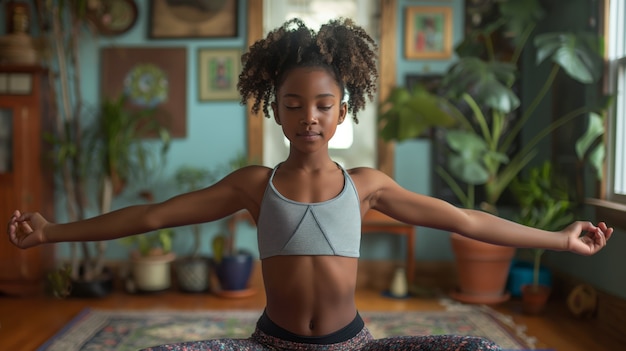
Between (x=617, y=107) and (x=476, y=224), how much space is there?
1.91 meters

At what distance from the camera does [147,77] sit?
3812 millimetres

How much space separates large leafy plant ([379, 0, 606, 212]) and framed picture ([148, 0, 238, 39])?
119 centimetres

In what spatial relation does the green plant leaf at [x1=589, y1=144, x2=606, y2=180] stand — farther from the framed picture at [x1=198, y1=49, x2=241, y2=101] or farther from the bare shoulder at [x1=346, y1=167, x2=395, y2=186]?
the framed picture at [x1=198, y1=49, x2=241, y2=101]

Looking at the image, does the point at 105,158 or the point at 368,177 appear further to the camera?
the point at 105,158

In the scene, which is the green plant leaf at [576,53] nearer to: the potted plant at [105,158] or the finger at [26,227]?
the potted plant at [105,158]

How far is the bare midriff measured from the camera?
1281mm

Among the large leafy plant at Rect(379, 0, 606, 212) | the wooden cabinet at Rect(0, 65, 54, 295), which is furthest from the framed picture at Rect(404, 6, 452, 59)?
the wooden cabinet at Rect(0, 65, 54, 295)

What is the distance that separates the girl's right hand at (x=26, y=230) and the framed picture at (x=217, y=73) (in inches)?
102

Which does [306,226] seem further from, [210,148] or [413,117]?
[210,148]

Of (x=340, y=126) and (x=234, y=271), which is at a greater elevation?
(x=340, y=126)

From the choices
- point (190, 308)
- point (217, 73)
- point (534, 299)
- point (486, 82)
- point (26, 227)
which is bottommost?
point (190, 308)

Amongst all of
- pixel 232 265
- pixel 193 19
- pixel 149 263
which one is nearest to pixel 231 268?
pixel 232 265

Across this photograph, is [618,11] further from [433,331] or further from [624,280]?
[433,331]

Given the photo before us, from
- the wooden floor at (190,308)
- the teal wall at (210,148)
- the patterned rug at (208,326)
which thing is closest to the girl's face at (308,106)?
the patterned rug at (208,326)
